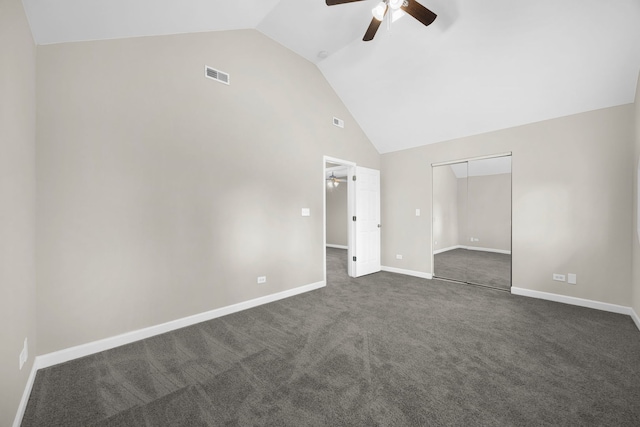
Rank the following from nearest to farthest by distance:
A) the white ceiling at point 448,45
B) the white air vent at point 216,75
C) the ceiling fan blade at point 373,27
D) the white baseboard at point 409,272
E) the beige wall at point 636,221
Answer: the white ceiling at point 448,45 < the ceiling fan blade at point 373,27 < the beige wall at point 636,221 < the white air vent at point 216,75 < the white baseboard at point 409,272

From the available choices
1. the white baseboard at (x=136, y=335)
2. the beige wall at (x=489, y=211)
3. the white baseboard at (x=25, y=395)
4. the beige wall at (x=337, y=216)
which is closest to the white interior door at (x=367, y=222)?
the beige wall at (x=489, y=211)

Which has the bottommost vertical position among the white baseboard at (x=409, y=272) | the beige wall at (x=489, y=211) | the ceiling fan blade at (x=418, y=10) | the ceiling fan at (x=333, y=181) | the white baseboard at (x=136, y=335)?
the white baseboard at (x=409, y=272)

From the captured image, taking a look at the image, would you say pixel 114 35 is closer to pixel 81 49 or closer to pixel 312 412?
pixel 81 49

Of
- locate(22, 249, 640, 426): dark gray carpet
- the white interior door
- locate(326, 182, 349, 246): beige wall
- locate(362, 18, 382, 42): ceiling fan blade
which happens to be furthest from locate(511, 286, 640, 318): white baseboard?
locate(326, 182, 349, 246): beige wall

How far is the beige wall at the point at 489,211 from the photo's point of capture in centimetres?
441

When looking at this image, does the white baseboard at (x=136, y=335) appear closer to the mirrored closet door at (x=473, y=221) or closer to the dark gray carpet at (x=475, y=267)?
the dark gray carpet at (x=475, y=267)

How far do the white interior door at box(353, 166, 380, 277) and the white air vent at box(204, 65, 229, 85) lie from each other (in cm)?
292

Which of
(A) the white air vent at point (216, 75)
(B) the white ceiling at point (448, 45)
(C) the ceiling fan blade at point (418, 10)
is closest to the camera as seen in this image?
(C) the ceiling fan blade at point (418, 10)

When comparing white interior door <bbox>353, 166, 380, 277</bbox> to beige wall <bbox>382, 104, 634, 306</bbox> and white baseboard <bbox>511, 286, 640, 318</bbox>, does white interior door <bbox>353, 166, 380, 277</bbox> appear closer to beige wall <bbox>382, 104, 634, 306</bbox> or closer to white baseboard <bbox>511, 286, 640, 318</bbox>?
beige wall <bbox>382, 104, 634, 306</bbox>

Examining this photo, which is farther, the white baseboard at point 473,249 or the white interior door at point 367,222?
the white interior door at point 367,222

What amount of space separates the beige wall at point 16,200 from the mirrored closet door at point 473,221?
5568mm

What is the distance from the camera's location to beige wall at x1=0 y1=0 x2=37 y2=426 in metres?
1.53

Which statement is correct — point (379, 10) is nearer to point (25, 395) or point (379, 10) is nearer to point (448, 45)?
point (448, 45)

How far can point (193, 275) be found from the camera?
3084 millimetres
